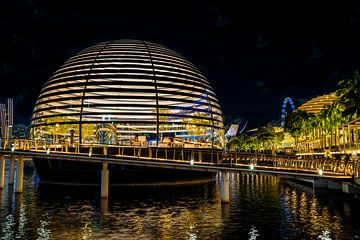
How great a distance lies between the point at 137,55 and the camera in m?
54.8

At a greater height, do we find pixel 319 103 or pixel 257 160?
pixel 319 103

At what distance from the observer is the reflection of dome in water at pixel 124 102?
48125 millimetres

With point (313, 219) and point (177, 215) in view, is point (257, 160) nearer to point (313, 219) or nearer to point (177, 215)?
point (313, 219)

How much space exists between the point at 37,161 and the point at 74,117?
7.45 metres

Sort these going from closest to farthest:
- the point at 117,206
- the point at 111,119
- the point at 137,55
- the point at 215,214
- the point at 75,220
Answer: the point at 75,220 < the point at 215,214 < the point at 117,206 < the point at 111,119 < the point at 137,55

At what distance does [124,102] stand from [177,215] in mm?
27056

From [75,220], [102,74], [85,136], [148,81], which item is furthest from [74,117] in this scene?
[75,220]

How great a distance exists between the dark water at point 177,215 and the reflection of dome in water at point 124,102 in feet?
41.7

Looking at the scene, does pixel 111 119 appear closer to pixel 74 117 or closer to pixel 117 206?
pixel 74 117

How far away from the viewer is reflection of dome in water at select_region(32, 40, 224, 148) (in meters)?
48.1

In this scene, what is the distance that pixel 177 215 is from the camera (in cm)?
2542

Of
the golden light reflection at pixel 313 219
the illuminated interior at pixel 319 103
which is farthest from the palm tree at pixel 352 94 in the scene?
the illuminated interior at pixel 319 103

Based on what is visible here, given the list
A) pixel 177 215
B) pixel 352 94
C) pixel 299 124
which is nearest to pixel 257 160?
pixel 177 215

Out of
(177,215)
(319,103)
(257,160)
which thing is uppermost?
(319,103)
